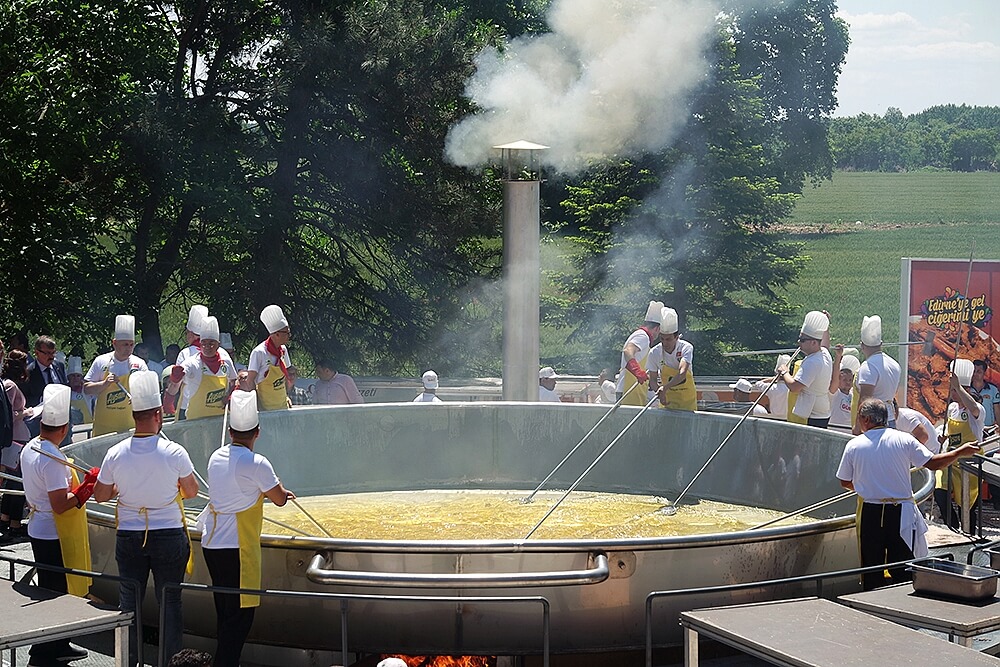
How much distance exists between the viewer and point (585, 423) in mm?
11766

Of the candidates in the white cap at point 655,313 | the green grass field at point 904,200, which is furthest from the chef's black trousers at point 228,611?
the green grass field at point 904,200

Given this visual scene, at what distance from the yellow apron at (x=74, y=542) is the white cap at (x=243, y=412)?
1133mm

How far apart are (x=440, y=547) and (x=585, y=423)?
5.56m

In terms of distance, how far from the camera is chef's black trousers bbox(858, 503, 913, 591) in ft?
23.3

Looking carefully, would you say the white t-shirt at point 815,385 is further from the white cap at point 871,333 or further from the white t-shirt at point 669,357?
the white t-shirt at point 669,357

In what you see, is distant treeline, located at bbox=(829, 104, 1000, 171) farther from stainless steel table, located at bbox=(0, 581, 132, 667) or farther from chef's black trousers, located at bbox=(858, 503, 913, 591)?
stainless steel table, located at bbox=(0, 581, 132, 667)

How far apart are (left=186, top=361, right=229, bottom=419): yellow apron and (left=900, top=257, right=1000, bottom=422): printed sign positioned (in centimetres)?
672

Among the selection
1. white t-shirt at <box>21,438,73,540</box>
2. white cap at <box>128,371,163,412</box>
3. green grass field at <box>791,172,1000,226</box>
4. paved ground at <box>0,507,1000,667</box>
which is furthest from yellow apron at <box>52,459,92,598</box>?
green grass field at <box>791,172,1000,226</box>

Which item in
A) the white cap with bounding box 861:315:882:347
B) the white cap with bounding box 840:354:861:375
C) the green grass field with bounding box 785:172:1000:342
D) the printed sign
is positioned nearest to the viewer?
the white cap with bounding box 861:315:882:347

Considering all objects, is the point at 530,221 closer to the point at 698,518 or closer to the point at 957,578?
the point at 698,518

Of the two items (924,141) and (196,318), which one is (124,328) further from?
(924,141)

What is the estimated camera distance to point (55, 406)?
22.0 ft

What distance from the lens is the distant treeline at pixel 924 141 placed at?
7519cm

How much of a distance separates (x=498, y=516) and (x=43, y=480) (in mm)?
4226
